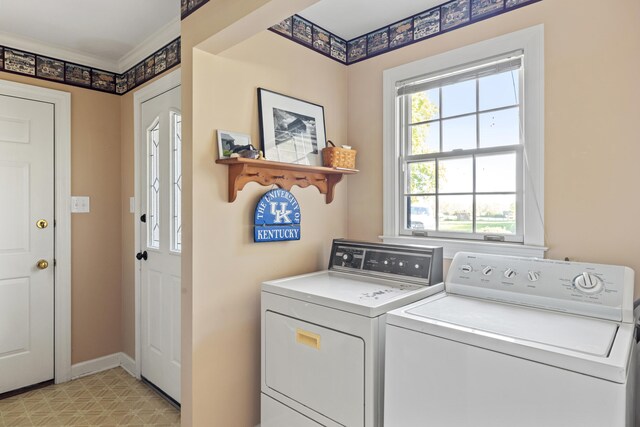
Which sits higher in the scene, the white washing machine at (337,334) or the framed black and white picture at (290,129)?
the framed black and white picture at (290,129)

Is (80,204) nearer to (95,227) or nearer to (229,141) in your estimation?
(95,227)

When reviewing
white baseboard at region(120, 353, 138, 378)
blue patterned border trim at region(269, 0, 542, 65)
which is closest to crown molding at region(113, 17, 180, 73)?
blue patterned border trim at region(269, 0, 542, 65)

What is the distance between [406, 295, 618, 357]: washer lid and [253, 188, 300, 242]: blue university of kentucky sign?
91 centimetres

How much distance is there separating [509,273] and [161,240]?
2.17m

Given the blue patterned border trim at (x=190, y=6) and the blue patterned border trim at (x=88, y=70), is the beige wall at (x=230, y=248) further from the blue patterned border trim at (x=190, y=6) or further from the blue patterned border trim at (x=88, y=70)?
the blue patterned border trim at (x=88, y=70)

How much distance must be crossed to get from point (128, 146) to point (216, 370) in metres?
1.98

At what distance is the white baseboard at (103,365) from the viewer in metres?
2.81

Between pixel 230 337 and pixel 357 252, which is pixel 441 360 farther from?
pixel 230 337

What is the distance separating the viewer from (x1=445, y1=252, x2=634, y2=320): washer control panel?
4.46ft

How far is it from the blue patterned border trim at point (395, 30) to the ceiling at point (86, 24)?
0.75 m

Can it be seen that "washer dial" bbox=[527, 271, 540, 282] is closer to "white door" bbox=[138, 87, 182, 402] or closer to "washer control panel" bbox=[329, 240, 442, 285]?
"washer control panel" bbox=[329, 240, 442, 285]

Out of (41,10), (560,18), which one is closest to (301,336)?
(560,18)

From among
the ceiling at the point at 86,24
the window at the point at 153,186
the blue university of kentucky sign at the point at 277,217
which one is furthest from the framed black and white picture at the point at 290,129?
the window at the point at 153,186

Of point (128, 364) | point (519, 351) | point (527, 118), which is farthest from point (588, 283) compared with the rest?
point (128, 364)
